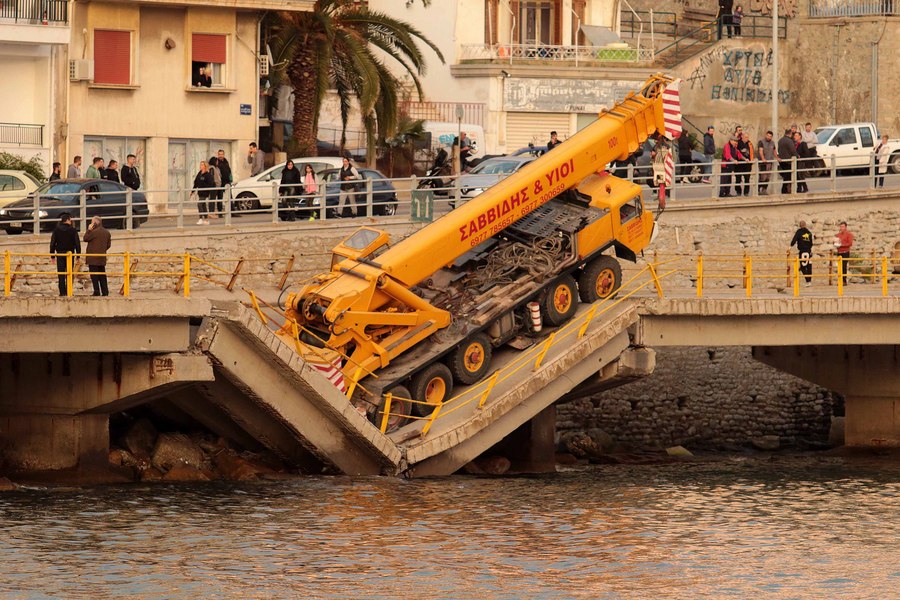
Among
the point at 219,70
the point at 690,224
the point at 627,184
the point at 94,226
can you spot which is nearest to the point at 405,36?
the point at 219,70

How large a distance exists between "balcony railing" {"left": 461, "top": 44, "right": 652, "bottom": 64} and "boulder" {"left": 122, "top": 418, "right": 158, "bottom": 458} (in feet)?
79.7

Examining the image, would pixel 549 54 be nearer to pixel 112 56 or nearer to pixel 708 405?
pixel 112 56

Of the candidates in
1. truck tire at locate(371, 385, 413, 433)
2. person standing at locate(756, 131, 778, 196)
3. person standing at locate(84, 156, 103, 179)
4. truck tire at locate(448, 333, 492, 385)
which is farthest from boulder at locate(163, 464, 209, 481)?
person standing at locate(756, 131, 778, 196)

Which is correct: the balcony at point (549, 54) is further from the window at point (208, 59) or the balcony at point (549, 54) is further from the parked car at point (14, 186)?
the parked car at point (14, 186)

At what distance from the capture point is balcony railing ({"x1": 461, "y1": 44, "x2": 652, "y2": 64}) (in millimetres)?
57594

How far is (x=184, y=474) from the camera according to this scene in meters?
34.7

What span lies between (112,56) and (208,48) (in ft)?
7.94

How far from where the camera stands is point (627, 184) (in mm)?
39031

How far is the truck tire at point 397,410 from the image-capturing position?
34594 millimetres

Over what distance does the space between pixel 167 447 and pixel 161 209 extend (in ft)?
41.9

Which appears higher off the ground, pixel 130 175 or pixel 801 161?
pixel 801 161

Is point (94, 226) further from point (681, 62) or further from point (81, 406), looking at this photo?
point (681, 62)

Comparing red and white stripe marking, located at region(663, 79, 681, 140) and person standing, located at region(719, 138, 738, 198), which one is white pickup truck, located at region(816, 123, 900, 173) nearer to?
person standing, located at region(719, 138, 738, 198)

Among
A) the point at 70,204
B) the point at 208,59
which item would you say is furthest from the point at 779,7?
the point at 70,204
